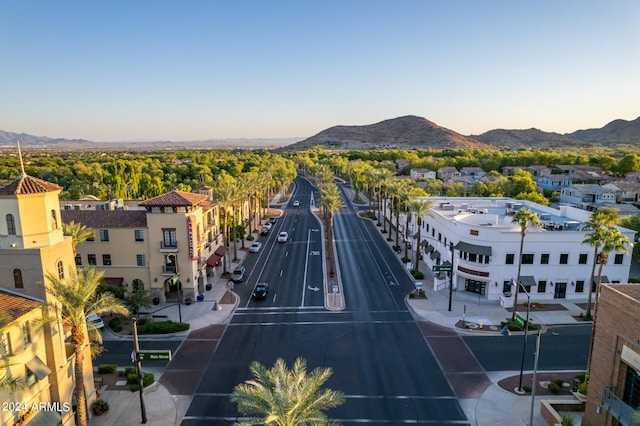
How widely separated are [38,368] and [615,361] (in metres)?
29.8

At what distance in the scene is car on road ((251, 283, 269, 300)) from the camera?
42991 millimetres

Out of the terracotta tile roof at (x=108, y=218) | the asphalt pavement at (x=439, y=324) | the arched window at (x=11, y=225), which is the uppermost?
the arched window at (x=11, y=225)

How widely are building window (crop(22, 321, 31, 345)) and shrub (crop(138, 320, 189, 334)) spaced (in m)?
15.0

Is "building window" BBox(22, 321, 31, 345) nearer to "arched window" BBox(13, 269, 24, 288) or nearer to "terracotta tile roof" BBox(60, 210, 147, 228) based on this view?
"arched window" BBox(13, 269, 24, 288)

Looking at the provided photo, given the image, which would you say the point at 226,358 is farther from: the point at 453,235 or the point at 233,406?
the point at 453,235

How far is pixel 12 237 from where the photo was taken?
22.5m

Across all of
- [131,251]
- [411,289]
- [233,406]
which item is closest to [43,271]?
[233,406]

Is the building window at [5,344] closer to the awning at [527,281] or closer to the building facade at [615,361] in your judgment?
the building facade at [615,361]

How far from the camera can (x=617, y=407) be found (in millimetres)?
20094

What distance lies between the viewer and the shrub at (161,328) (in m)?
35.2

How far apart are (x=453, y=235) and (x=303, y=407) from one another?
35094mm

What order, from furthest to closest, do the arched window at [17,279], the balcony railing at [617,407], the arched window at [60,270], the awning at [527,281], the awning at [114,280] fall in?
the awning at [527,281] < the awning at [114,280] < the arched window at [60,270] < the arched window at [17,279] < the balcony railing at [617,407]

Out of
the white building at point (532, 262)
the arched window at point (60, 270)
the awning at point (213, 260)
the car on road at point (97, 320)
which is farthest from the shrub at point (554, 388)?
the car on road at point (97, 320)

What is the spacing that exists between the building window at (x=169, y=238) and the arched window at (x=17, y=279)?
18.3m
